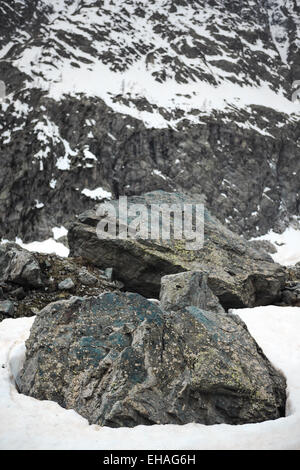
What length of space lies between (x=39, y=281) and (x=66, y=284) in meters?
0.89

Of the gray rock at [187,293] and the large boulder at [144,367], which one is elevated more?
the large boulder at [144,367]

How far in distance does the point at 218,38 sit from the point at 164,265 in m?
103

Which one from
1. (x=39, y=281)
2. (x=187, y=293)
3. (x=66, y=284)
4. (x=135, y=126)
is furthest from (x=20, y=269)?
(x=135, y=126)

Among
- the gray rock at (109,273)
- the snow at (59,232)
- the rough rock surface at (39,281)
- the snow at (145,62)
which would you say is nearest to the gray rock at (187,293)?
the rough rock surface at (39,281)

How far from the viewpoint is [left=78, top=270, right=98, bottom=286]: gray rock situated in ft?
39.3

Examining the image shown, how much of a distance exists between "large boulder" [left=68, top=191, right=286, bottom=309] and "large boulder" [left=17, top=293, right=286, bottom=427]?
4507 mm

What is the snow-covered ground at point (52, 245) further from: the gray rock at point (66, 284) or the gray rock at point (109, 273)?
the gray rock at point (66, 284)

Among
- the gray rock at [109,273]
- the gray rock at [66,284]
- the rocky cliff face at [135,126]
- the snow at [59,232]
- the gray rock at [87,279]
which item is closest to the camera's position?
the gray rock at [66,284]

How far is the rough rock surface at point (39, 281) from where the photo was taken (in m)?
10.7

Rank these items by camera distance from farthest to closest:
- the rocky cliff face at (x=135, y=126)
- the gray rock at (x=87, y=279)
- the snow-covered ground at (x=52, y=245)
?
1. the rocky cliff face at (x=135, y=126)
2. the snow-covered ground at (x=52, y=245)
3. the gray rock at (x=87, y=279)

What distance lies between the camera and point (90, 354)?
260 inches

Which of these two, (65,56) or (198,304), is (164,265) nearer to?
(198,304)

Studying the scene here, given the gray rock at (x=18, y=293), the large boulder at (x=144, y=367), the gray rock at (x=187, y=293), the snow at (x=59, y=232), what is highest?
the large boulder at (x=144, y=367)

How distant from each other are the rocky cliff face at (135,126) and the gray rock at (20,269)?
42.5 meters
